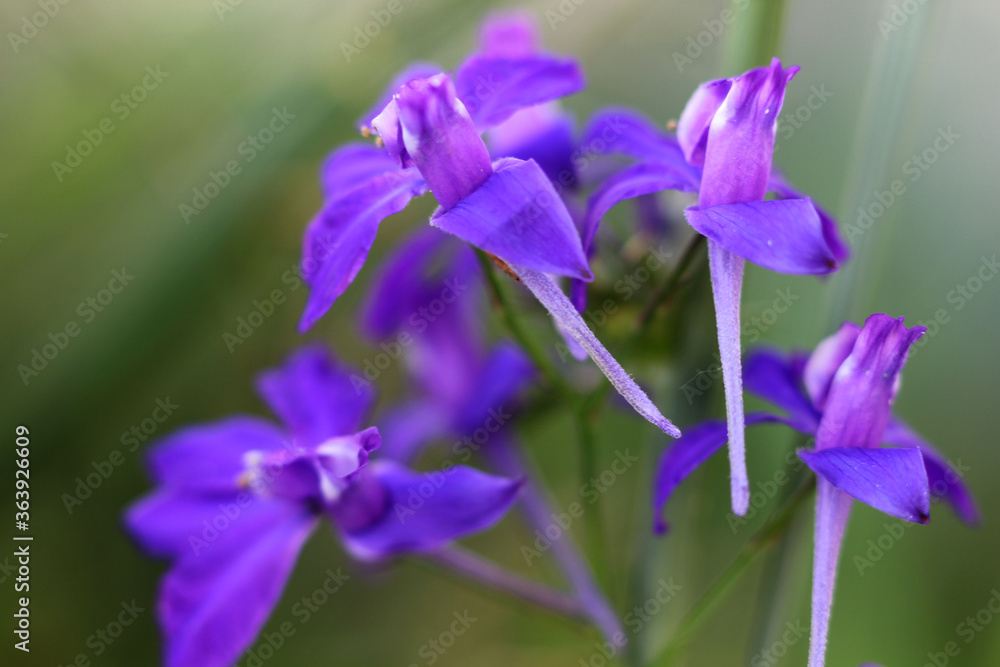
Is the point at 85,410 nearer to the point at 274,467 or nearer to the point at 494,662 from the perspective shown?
the point at 274,467

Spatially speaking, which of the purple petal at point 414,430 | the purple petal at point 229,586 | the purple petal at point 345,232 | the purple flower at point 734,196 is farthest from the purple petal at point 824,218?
the purple petal at point 414,430

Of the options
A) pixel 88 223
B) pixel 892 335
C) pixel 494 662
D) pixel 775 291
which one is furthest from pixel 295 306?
pixel 892 335

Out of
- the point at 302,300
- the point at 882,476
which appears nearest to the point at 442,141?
the point at 882,476

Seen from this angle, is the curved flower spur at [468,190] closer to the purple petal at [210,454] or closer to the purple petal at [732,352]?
the purple petal at [732,352]

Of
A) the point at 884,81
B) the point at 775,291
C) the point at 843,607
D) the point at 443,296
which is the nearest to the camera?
the point at 884,81

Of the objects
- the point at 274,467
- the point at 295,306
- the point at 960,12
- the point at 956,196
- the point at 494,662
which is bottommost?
the point at 494,662

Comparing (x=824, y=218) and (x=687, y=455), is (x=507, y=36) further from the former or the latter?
(x=687, y=455)

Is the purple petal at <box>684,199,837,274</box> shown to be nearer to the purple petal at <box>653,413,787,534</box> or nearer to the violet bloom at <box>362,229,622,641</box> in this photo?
the purple petal at <box>653,413,787,534</box>

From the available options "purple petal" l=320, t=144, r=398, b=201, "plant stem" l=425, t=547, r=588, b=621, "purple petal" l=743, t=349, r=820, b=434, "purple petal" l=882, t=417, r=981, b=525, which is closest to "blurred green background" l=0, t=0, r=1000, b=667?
"plant stem" l=425, t=547, r=588, b=621
